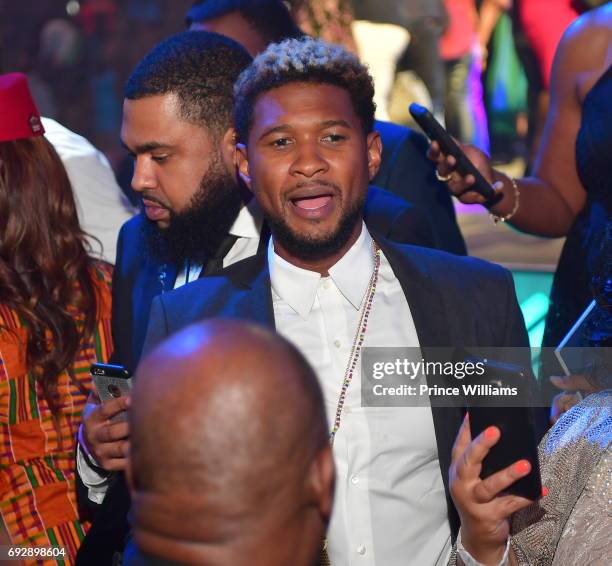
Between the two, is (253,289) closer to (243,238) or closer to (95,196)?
(243,238)

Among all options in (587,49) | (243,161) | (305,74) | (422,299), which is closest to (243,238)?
(243,161)

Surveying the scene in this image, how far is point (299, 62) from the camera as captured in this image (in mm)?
2129

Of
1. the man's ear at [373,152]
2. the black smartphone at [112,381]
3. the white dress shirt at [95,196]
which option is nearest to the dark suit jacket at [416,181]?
the man's ear at [373,152]

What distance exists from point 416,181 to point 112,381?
1.43 m

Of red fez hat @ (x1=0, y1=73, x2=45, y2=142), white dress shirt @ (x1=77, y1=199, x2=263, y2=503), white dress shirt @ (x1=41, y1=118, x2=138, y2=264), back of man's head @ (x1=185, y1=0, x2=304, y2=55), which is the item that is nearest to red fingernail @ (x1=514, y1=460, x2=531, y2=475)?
white dress shirt @ (x1=77, y1=199, x2=263, y2=503)

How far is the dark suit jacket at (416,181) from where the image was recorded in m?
3.08

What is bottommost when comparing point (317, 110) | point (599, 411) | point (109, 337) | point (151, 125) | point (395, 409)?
point (109, 337)

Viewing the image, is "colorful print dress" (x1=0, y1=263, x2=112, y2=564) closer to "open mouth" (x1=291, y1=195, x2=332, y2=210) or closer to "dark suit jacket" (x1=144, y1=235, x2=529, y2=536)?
"dark suit jacket" (x1=144, y1=235, x2=529, y2=536)

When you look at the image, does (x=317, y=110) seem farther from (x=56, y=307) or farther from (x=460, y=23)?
(x=460, y=23)

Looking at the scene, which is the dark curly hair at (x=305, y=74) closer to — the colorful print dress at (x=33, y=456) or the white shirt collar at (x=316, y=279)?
the white shirt collar at (x=316, y=279)

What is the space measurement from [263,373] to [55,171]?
188 centimetres

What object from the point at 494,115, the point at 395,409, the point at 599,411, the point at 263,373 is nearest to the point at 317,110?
the point at 395,409

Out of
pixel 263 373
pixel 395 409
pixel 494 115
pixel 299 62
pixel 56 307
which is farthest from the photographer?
pixel 494 115

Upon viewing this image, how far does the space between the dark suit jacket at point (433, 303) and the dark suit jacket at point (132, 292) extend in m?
0.26
